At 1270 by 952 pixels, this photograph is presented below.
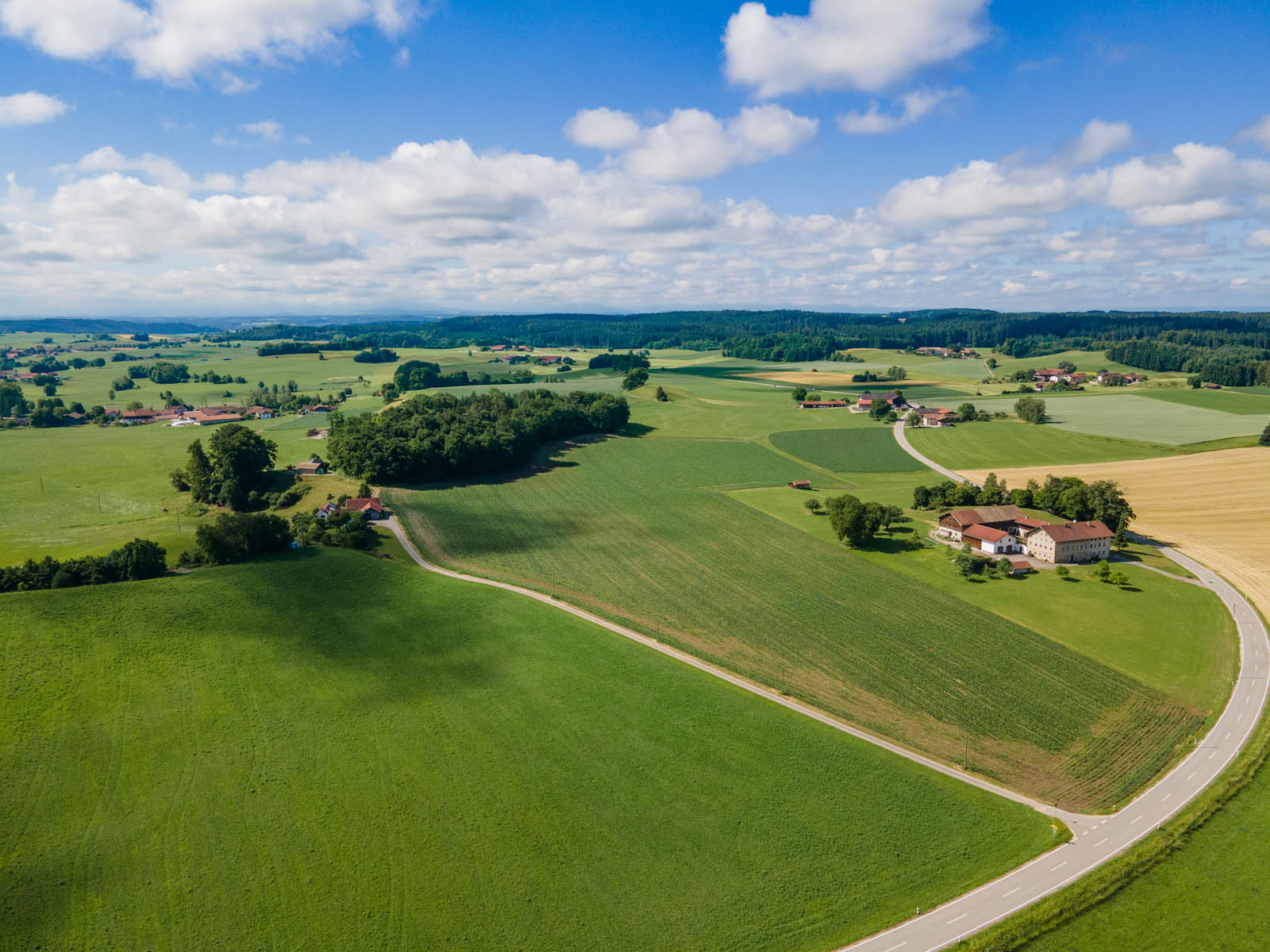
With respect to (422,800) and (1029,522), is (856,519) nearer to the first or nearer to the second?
(1029,522)

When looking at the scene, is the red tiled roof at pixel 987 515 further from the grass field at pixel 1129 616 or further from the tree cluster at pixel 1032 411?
the tree cluster at pixel 1032 411

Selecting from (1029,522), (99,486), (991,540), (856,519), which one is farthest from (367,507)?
(1029,522)

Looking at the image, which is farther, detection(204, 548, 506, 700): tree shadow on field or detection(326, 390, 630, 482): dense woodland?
detection(326, 390, 630, 482): dense woodland

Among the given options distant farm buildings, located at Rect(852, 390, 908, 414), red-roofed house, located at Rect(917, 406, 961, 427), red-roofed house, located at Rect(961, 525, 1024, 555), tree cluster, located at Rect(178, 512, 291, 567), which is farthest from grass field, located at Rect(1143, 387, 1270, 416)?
tree cluster, located at Rect(178, 512, 291, 567)

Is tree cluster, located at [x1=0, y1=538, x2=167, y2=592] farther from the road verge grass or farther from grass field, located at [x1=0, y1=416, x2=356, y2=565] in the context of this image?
the road verge grass

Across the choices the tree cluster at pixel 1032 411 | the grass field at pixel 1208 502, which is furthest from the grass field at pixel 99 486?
the tree cluster at pixel 1032 411

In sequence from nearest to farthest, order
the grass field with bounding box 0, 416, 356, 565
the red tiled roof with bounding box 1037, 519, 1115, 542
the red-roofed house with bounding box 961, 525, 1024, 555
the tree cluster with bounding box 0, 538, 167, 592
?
1. the tree cluster with bounding box 0, 538, 167, 592
2. the grass field with bounding box 0, 416, 356, 565
3. the red tiled roof with bounding box 1037, 519, 1115, 542
4. the red-roofed house with bounding box 961, 525, 1024, 555

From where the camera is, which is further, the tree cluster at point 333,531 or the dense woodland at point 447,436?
the dense woodland at point 447,436
